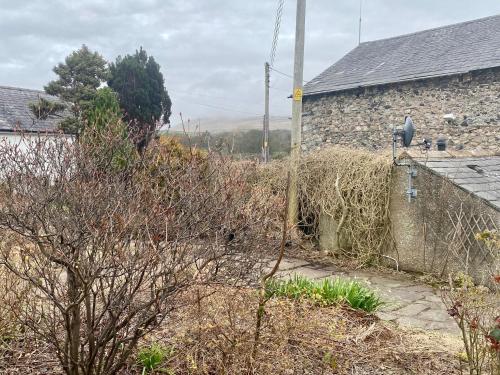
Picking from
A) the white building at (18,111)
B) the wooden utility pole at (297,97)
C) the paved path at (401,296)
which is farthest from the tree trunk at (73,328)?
the white building at (18,111)

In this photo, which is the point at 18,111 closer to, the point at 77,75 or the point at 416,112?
the point at 77,75

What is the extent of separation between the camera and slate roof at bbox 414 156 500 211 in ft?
21.4

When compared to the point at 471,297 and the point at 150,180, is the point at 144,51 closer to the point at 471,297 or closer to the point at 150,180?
the point at 150,180

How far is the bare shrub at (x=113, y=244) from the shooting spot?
2629 millimetres

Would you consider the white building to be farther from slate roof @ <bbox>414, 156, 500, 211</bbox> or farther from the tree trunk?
the tree trunk

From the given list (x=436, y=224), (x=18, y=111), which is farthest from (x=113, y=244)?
(x=18, y=111)

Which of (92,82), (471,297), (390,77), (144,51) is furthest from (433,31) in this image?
(471,297)

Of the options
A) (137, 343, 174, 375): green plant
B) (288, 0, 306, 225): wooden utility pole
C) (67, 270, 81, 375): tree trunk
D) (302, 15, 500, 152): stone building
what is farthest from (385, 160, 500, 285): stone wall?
(302, 15, 500, 152): stone building

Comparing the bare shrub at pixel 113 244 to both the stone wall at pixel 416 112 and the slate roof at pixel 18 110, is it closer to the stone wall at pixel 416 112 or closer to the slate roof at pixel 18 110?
the stone wall at pixel 416 112

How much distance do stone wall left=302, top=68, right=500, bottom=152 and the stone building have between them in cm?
2

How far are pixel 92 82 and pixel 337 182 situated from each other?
51.3 feet

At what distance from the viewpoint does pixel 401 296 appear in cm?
602

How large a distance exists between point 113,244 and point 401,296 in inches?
180

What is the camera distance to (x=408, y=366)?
3648 millimetres
